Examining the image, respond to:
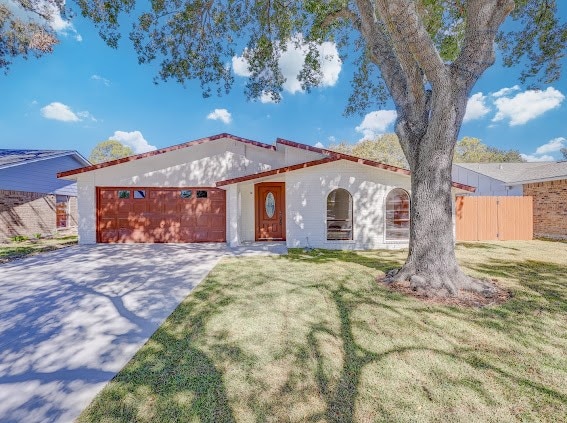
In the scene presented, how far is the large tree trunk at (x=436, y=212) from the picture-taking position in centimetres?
518

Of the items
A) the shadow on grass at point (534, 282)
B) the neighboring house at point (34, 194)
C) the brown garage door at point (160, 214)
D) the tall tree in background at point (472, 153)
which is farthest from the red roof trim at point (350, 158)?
the tall tree in background at point (472, 153)

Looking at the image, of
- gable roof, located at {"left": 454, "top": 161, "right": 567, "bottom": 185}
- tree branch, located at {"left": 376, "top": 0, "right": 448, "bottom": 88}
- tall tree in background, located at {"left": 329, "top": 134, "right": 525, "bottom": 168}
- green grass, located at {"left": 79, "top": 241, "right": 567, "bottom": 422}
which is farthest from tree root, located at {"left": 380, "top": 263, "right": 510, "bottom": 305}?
tall tree in background, located at {"left": 329, "top": 134, "right": 525, "bottom": 168}

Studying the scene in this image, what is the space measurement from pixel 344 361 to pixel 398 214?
8.81 m

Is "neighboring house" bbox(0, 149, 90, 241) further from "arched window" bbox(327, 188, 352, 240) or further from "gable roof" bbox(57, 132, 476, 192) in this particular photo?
"arched window" bbox(327, 188, 352, 240)

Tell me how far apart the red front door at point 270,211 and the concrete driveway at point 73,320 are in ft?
13.9

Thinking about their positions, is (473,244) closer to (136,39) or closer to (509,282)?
(509,282)

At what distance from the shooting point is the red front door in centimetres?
1216

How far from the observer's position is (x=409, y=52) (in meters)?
5.13

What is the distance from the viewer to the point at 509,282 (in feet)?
18.9

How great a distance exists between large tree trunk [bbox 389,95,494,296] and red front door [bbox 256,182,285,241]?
282 inches

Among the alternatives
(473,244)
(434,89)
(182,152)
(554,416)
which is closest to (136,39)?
(182,152)

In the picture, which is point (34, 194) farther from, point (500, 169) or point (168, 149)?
point (500, 169)

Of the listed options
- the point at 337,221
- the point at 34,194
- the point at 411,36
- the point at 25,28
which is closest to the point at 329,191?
the point at 337,221

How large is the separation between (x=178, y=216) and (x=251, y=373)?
10329 mm
